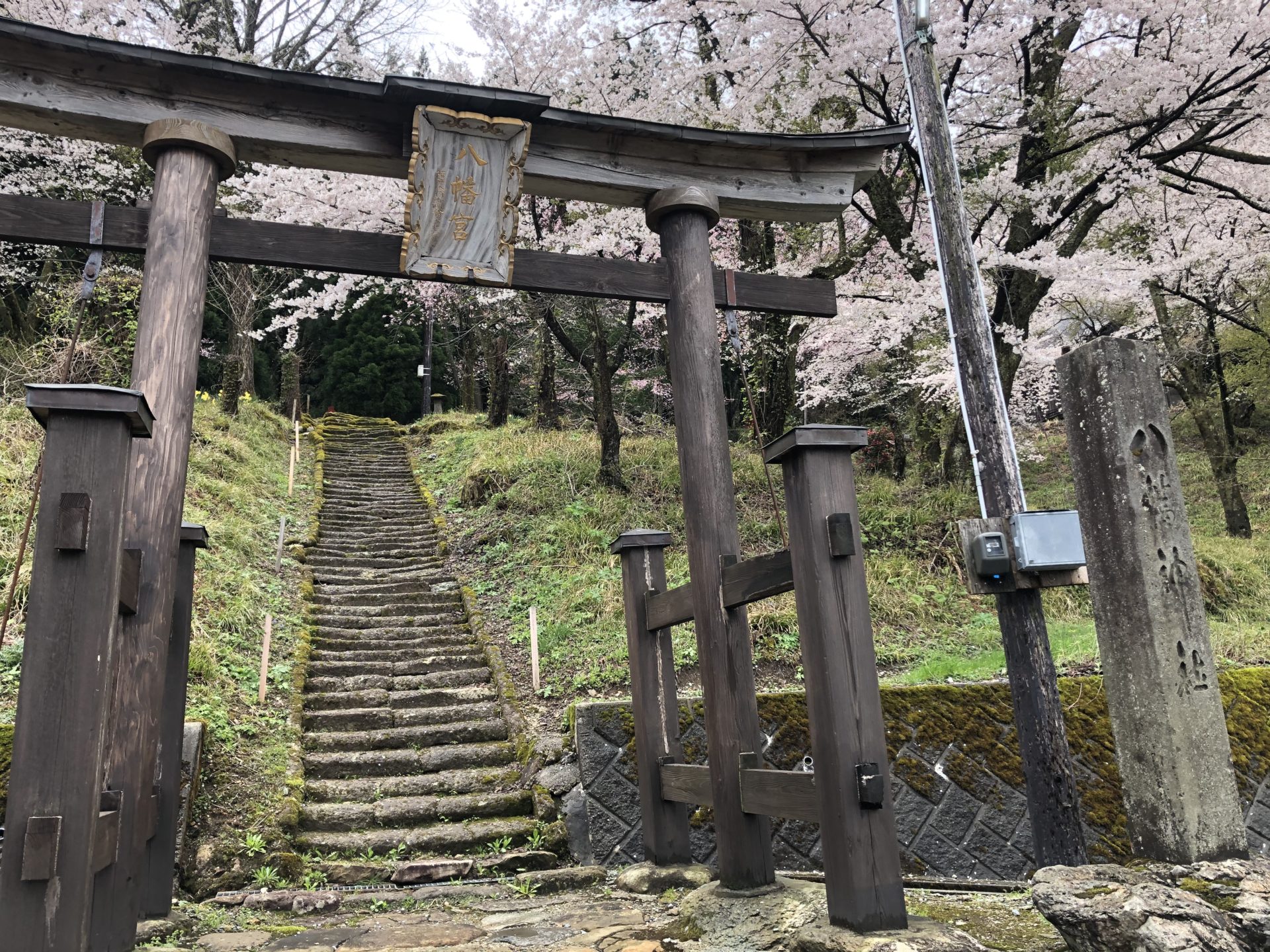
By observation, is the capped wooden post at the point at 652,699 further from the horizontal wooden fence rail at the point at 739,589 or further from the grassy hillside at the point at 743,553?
the grassy hillside at the point at 743,553

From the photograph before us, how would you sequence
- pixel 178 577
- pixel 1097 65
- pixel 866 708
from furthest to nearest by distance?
pixel 1097 65, pixel 178 577, pixel 866 708

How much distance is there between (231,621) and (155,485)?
5309 mm

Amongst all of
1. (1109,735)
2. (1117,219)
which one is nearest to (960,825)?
(1109,735)

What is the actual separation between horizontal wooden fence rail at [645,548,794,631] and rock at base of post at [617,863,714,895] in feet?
4.30

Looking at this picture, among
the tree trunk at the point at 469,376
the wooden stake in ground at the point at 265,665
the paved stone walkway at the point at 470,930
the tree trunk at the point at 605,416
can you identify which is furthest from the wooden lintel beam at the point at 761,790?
the tree trunk at the point at 469,376

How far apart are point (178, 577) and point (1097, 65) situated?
10856 millimetres

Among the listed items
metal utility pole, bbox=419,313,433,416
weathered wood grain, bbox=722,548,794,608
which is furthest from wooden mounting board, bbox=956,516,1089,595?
metal utility pole, bbox=419,313,433,416

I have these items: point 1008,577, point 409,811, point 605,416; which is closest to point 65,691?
point 409,811

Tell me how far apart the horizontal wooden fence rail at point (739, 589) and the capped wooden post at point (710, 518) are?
90 mm

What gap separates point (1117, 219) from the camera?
12750 millimetres

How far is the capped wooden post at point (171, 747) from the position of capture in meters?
4.01

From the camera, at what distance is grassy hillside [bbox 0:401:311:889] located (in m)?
5.79

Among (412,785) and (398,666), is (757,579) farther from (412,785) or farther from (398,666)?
(398,666)

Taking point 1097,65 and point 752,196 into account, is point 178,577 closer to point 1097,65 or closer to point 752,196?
point 752,196
